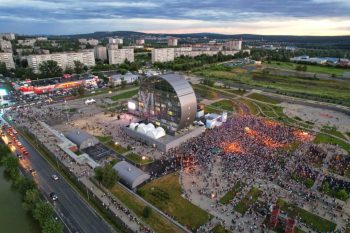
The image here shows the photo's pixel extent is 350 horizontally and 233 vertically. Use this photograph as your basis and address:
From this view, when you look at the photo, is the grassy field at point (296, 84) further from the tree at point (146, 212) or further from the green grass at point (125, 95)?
the tree at point (146, 212)

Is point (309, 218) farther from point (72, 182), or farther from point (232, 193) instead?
point (72, 182)

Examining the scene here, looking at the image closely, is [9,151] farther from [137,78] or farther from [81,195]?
[137,78]

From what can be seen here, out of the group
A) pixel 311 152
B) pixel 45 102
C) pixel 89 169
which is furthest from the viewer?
pixel 45 102

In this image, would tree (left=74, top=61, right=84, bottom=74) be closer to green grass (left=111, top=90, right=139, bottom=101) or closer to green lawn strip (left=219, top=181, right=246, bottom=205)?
green grass (left=111, top=90, right=139, bottom=101)

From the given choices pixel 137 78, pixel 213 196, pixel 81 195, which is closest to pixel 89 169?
pixel 81 195

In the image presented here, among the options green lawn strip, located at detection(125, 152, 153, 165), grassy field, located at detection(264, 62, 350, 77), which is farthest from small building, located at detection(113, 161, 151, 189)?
grassy field, located at detection(264, 62, 350, 77)
